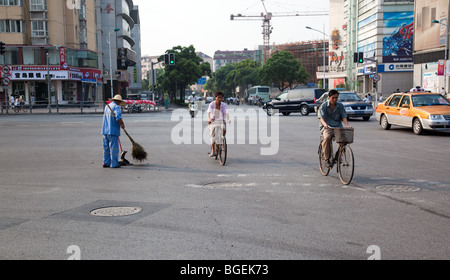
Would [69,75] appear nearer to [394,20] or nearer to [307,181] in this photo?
[394,20]

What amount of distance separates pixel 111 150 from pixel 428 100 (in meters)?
12.8

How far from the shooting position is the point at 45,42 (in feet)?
181

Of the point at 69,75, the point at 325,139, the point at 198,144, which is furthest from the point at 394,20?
the point at 325,139

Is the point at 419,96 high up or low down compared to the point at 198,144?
up

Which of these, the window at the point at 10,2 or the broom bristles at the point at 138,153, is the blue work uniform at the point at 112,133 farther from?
the window at the point at 10,2

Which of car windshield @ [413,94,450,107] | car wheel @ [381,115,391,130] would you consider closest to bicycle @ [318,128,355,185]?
car windshield @ [413,94,450,107]

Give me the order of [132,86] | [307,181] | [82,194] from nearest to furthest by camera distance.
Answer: [82,194] < [307,181] < [132,86]

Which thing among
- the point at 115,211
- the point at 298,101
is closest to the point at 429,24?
the point at 298,101

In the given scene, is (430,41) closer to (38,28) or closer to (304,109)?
(304,109)

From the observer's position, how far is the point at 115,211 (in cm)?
636

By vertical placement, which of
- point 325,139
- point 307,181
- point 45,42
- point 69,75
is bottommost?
point 307,181

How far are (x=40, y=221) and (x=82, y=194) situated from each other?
1.77 metres

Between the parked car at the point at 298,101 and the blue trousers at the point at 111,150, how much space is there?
867 inches

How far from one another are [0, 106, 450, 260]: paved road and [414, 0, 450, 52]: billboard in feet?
118
